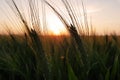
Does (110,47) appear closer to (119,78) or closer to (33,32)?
(119,78)

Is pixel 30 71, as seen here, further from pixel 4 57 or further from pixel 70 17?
pixel 70 17

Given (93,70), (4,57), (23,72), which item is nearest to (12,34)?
(4,57)

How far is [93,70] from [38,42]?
426 millimetres

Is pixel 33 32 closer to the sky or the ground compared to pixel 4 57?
closer to the sky

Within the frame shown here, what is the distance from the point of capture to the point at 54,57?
1062 millimetres

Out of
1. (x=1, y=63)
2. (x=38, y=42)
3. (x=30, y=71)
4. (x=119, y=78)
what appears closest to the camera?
(x=38, y=42)

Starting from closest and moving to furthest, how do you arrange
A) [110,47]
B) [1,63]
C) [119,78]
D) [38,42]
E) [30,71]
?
[38,42], [119,78], [30,71], [1,63], [110,47]

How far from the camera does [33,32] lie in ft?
2.75

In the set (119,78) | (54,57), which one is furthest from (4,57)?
(119,78)

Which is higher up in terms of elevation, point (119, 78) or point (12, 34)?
point (12, 34)

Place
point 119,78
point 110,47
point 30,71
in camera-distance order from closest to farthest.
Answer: point 119,78 → point 30,71 → point 110,47

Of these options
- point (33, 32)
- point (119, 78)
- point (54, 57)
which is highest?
point (33, 32)

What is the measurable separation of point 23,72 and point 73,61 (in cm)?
25

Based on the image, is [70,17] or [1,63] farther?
[1,63]
